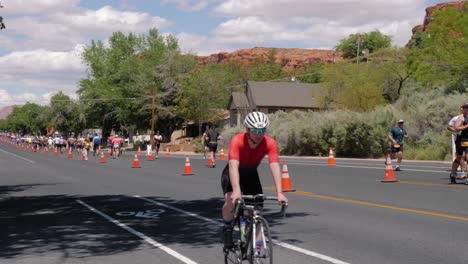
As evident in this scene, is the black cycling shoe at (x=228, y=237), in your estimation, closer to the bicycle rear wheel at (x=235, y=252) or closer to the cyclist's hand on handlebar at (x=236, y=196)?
the bicycle rear wheel at (x=235, y=252)

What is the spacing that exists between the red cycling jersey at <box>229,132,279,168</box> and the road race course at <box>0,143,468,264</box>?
62.8 inches

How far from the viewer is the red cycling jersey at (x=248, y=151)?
6629 mm

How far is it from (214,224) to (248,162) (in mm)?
4371

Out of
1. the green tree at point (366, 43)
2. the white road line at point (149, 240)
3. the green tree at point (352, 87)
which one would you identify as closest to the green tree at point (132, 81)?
the green tree at point (352, 87)

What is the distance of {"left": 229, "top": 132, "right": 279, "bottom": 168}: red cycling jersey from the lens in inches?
261

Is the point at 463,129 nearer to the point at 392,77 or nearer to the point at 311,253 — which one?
the point at 311,253

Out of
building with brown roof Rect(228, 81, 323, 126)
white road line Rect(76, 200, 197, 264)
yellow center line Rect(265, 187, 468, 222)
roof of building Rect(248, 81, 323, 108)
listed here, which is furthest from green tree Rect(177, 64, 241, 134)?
white road line Rect(76, 200, 197, 264)

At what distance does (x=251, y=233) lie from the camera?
251 inches

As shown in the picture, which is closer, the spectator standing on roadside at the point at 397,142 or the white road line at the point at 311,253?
the white road line at the point at 311,253

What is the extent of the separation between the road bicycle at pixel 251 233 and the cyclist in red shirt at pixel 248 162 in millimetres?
92

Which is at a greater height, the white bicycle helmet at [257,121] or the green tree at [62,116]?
the green tree at [62,116]

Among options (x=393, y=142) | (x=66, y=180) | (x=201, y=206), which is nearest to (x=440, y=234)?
(x=201, y=206)

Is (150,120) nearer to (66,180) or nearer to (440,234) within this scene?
(66,180)

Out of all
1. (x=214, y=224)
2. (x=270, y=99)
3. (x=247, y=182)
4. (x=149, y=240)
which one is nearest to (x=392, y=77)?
(x=270, y=99)
